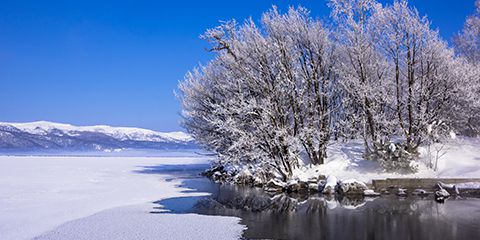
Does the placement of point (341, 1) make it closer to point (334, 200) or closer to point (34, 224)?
point (334, 200)

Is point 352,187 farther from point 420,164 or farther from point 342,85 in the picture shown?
point 342,85

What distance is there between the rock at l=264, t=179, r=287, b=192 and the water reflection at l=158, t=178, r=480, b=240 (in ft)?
8.39

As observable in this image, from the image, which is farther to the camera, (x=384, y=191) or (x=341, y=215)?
(x=384, y=191)

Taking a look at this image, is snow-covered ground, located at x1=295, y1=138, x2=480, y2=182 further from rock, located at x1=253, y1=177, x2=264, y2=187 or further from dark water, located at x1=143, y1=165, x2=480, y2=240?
dark water, located at x1=143, y1=165, x2=480, y2=240

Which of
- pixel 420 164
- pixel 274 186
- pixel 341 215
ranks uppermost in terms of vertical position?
pixel 420 164

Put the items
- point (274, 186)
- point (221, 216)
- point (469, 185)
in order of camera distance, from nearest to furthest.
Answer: point (221, 216), point (469, 185), point (274, 186)

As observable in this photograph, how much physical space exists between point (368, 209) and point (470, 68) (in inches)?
550

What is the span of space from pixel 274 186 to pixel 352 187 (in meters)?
5.08

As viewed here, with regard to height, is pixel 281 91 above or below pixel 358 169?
above

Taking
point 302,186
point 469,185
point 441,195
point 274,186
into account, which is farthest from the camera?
point 274,186

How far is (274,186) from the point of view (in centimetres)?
2430

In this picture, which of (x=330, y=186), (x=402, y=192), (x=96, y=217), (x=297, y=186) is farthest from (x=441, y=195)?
(x=96, y=217)

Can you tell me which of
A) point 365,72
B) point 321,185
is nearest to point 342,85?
point 365,72

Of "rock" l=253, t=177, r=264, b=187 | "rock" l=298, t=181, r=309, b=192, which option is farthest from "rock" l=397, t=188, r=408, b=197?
"rock" l=253, t=177, r=264, b=187
